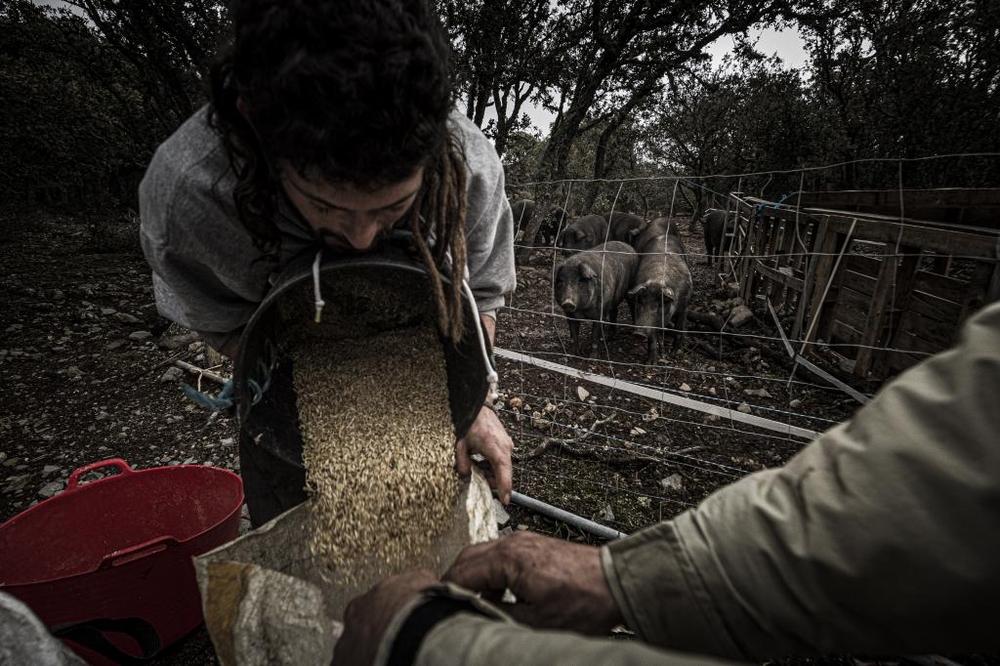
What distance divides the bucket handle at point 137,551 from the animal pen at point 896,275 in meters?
3.43

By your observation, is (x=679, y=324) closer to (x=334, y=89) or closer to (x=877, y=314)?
(x=877, y=314)

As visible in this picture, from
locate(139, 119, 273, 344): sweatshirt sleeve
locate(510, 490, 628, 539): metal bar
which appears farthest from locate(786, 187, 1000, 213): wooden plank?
locate(139, 119, 273, 344): sweatshirt sleeve

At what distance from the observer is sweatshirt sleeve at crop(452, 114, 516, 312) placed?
1.54 meters

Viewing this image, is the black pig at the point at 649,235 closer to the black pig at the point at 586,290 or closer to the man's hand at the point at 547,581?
the black pig at the point at 586,290

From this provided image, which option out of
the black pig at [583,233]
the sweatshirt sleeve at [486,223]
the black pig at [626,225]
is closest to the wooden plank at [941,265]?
the sweatshirt sleeve at [486,223]

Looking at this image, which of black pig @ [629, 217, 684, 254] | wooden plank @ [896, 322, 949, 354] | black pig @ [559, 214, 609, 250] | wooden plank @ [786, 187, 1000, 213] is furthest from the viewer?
black pig @ [559, 214, 609, 250]

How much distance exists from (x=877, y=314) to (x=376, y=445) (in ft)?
16.9

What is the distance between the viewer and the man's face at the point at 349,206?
1.08m

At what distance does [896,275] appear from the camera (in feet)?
15.1

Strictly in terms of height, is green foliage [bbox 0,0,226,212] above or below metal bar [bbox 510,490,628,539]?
above

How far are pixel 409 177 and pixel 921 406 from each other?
1.10 m

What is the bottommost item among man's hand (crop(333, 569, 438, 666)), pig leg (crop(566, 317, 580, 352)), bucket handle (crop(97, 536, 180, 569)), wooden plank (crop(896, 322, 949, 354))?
bucket handle (crop(97, 536, 180, 569))

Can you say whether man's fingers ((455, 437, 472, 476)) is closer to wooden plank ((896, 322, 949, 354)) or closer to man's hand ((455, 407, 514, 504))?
man's hand ((455, 407, 514, 504))

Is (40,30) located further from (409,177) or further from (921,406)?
(921,406)
